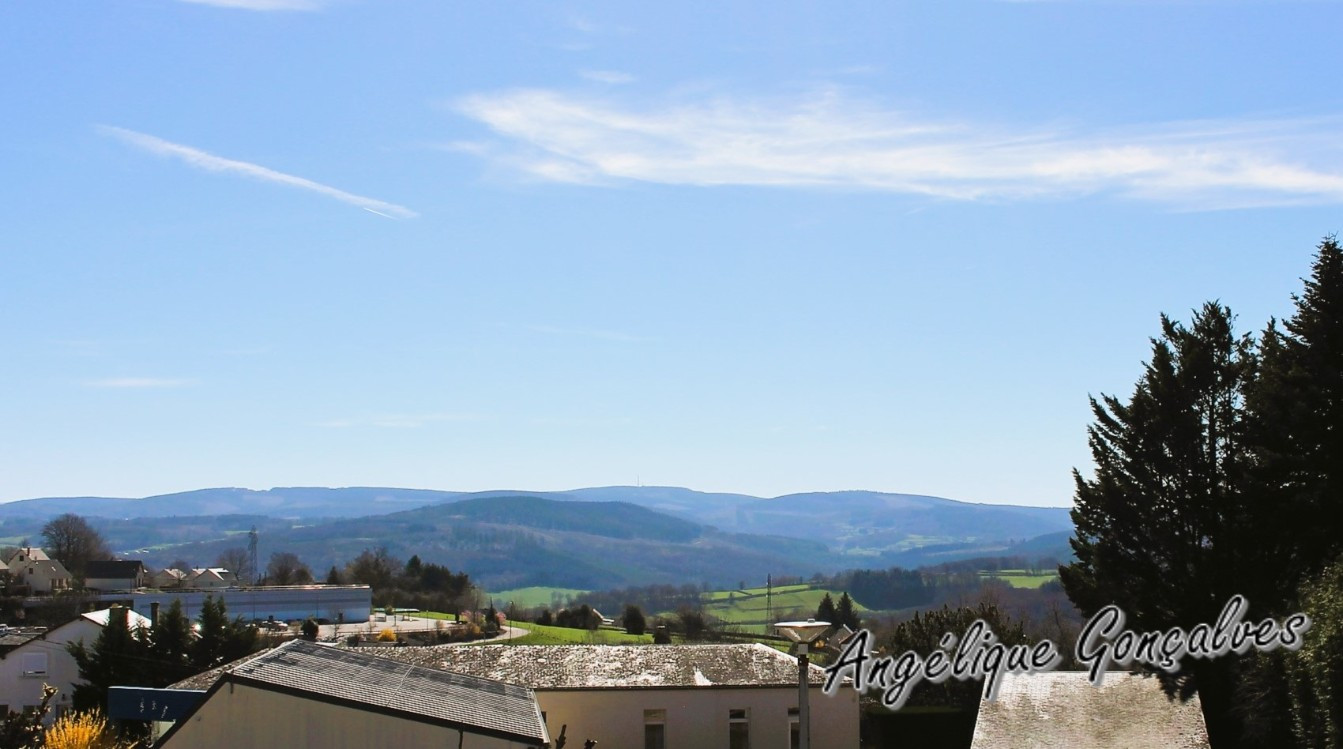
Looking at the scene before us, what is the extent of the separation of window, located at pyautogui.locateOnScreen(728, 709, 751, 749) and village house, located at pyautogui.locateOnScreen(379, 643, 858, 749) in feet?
0.08

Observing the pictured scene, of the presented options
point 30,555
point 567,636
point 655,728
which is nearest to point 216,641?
point 655,728

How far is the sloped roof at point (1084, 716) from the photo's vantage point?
77.6 feet

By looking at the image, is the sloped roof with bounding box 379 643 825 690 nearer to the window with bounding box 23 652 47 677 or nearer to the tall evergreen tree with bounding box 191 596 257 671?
the tall evergreen tree with bounding box 191 596 257 671

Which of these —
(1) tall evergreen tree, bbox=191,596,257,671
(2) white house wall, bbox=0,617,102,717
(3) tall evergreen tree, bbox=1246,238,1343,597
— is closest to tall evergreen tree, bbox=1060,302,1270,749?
(3) tall evergreen tree, bbox=1246,238,1343,597

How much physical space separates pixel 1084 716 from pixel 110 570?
12419cm

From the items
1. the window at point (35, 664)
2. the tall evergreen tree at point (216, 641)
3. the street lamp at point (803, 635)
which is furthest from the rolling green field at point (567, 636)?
the street lamp at point (803, 635)

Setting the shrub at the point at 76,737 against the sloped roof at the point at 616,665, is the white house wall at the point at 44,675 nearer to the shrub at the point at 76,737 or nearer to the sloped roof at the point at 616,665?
the sloped roof at the point at 616,665

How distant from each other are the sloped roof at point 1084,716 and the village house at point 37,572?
109391mm

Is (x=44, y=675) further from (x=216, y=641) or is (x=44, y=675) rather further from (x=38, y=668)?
(x=216, y=641)

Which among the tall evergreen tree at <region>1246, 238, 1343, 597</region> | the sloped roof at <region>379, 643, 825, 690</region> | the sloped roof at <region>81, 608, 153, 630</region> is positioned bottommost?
the sloped roof at <region>81, 608, 153, 630</region>

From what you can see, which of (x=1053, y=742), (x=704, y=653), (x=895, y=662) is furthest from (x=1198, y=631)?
(x=704, y=653)

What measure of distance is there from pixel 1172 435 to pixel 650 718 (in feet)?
49.4

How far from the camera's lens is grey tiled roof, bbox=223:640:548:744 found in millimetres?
22078

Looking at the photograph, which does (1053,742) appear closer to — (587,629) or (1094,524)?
(1094,524)
